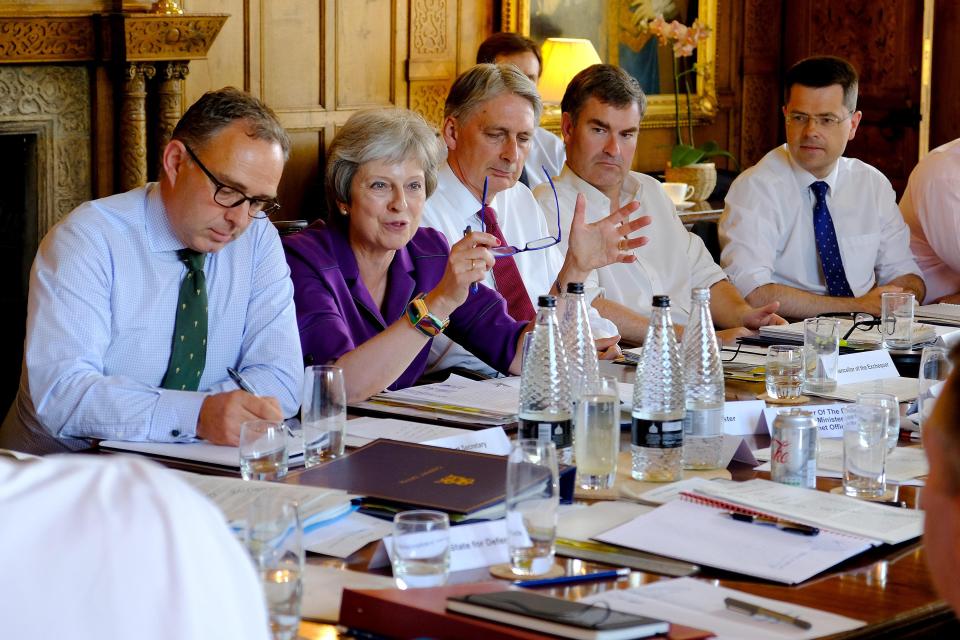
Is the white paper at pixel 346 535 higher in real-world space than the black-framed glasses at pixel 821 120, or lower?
lower

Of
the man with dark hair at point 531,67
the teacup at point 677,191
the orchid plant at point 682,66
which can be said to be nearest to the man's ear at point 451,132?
the man with dark hair at point 531,67

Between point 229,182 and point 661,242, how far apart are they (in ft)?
6.50

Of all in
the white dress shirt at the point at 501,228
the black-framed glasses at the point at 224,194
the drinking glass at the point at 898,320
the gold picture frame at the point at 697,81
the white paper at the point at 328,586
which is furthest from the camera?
the gold picture frame at the point at 697,81

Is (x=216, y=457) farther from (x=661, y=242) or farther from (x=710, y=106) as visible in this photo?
(x=710, y=106)

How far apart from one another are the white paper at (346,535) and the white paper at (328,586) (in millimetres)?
52

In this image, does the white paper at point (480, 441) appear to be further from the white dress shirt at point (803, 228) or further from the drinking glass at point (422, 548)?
the white dress shirt at point (803, 228)

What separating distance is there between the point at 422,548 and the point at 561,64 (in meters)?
4.94

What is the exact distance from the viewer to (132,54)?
514cm

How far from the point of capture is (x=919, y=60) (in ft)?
21.9

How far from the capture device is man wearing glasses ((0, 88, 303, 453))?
218cm

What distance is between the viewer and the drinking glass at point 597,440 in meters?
1.88

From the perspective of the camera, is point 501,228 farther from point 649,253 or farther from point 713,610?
point 713,610

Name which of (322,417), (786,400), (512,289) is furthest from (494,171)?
(322,417)

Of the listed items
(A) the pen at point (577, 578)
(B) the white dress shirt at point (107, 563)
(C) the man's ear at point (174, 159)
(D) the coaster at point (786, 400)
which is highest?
(C) the man's ear at point (174, 159)
